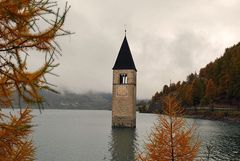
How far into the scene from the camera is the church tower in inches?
2355

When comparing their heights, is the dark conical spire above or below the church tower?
above

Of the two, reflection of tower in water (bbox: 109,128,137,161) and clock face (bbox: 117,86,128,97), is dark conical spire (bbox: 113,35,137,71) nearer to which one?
clock face (bbox: 117,86,128,97)

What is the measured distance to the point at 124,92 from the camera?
6084cm

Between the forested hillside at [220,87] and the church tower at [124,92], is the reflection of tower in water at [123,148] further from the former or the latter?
the forested hillside at [220,87]

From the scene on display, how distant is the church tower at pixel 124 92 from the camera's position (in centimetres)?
5981

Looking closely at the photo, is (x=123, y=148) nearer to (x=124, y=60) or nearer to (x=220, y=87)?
(x=124, y=60)

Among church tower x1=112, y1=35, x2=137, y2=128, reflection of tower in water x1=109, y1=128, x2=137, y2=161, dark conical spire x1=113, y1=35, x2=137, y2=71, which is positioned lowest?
reflection of tower in water x1=109, y1=128, x2=137, y2=161

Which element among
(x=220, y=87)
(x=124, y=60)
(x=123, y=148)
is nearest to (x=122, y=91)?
(x=124, y=60)

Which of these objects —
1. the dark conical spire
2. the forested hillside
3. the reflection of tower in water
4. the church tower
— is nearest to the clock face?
the church tower

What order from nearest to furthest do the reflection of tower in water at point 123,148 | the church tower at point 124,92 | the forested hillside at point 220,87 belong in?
the reflection of tower in water at point 123,148, the church tower at point 124,92, the forested hillside at point 220,87

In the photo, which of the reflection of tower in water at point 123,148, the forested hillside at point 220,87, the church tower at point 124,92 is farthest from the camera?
the forested hillside at point 220,87

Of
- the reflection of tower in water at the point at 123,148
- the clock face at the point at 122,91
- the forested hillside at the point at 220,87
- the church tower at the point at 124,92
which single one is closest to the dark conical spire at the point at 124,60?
the church tower at the point at 124,92

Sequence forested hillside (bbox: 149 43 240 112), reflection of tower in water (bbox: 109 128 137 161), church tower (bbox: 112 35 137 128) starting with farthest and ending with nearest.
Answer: forested hillside (bbox: 149 43 240 112)
church tower (bbox: 112 35 137 128)
reflection of tower in water (bbox: 109 128 137 161)

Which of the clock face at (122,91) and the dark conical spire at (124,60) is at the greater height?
the dark conical spire at (124,60)
